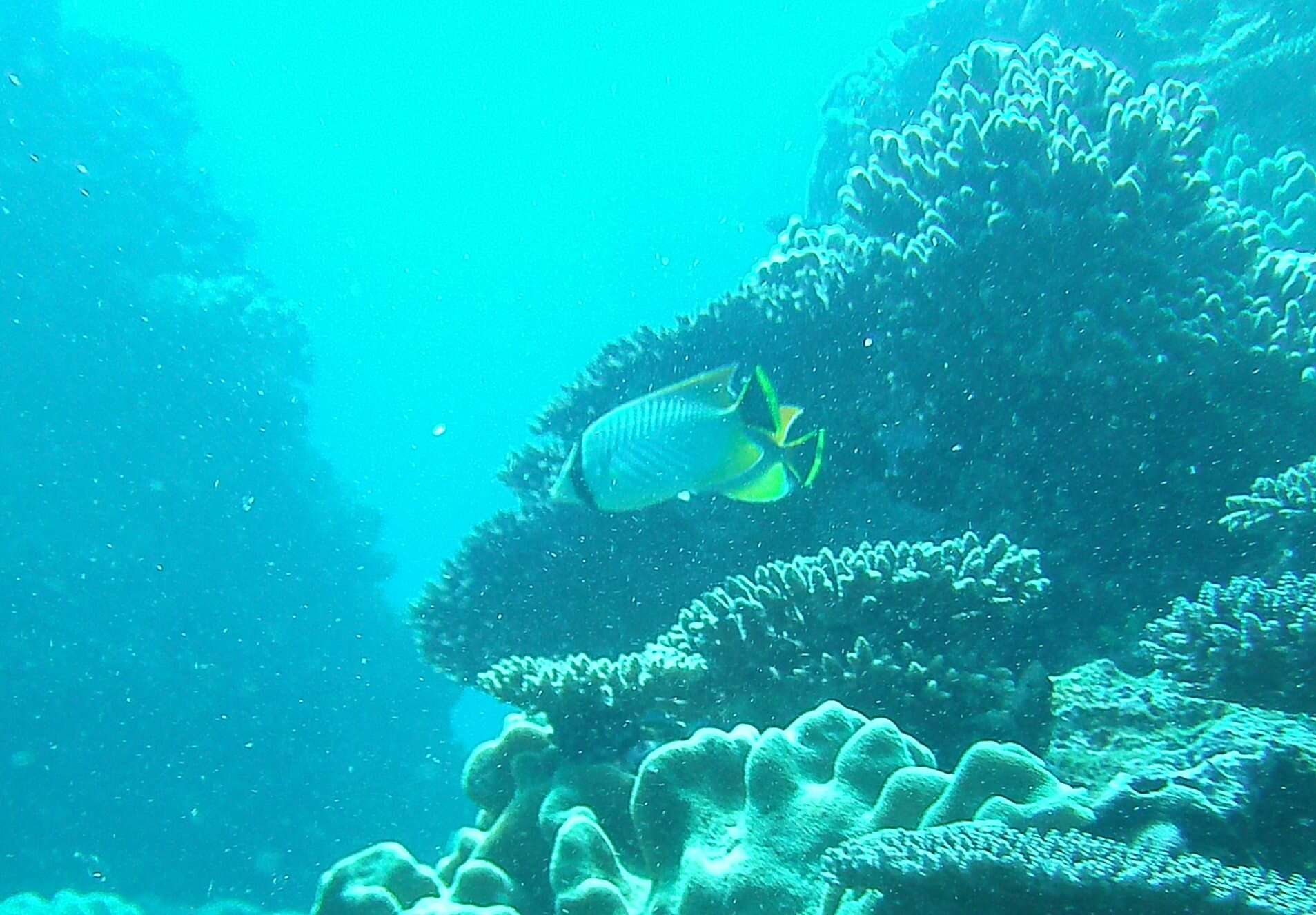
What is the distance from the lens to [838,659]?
302cm

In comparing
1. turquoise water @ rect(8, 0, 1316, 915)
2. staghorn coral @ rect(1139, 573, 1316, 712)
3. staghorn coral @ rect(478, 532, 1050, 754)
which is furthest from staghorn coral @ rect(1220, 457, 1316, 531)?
staghorn coral @ rect(478, 532, 1050, 754)

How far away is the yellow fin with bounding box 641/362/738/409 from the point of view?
7.93 feet

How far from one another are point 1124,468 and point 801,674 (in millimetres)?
2208

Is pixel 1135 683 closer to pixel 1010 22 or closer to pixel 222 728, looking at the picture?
pixel 1010 22

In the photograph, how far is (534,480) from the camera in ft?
18.3

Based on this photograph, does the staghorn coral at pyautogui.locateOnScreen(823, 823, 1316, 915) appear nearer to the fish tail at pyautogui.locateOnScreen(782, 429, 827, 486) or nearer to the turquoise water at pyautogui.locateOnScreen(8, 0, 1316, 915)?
the turquoise water at pyautogui.locateOnScreen(8, 0, 1316, 915)

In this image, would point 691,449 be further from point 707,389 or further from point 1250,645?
point 1250,645

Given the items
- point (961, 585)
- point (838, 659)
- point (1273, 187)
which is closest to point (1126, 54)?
point (1273, 187)

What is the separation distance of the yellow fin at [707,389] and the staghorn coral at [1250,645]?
6.33 feet

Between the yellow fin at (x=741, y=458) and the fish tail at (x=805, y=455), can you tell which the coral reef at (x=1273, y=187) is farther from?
the yellow fin at (x=741, y=458)

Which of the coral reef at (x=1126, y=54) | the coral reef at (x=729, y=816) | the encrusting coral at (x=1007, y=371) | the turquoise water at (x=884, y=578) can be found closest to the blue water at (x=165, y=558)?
the turquoise water at (x=884, y=578)

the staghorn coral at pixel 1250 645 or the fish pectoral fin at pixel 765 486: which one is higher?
the fish pectoral fin at pixel 765 486

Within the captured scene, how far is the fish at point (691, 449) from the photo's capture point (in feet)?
7.97

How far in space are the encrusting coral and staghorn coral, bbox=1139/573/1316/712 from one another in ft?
2.75
